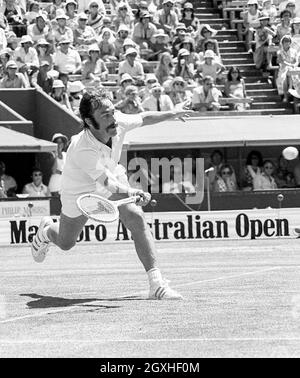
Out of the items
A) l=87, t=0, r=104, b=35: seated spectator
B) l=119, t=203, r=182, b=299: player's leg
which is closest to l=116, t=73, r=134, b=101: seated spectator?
l=87, t=0, r=104, b=35: seated spectator

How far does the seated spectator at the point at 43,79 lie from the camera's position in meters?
23.8

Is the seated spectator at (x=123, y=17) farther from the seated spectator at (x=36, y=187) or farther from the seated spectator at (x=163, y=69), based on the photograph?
the seated spectator at (x=36, y=187)

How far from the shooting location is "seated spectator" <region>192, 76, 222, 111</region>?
24609mm

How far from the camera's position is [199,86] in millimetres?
24625

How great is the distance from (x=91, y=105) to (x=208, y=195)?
973cm

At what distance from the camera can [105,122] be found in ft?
34.3

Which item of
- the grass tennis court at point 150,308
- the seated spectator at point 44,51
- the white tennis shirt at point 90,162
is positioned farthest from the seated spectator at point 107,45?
the white tennis shirt at point 90,162

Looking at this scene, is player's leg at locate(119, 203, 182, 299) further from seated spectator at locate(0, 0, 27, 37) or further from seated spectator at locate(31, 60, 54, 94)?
seated spectator at locate(0, 0, 27, 37)

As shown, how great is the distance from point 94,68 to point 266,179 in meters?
4.41

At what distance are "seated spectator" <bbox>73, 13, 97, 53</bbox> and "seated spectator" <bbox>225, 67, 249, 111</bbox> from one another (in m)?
3.04

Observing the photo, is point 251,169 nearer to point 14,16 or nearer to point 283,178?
point 283,178
